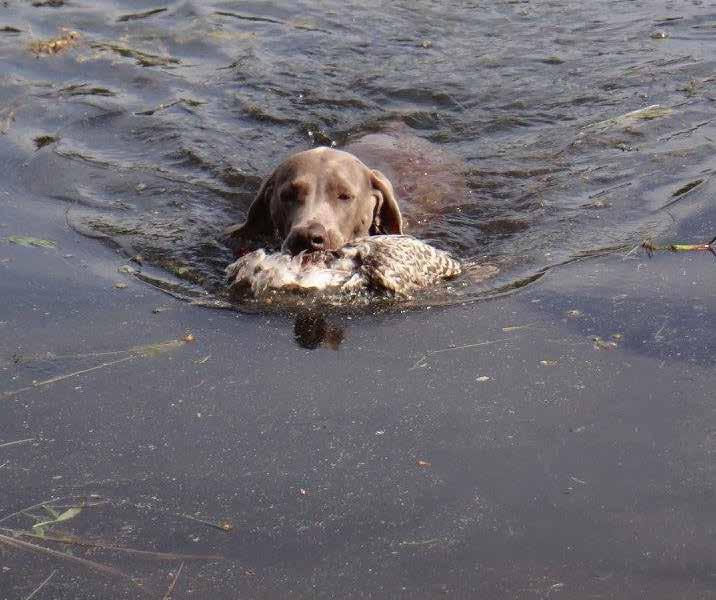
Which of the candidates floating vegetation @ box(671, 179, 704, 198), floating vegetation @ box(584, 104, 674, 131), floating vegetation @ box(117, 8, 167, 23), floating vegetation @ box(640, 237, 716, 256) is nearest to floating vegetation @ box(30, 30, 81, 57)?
floating vegetation @ box(117, 8, 167, 23)

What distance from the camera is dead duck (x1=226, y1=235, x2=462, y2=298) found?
18.6 feet

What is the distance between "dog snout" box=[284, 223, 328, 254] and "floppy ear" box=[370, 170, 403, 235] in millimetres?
943

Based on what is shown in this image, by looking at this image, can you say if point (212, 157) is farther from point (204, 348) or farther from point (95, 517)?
point (95, 517)

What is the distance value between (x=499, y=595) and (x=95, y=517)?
1392 millimetres

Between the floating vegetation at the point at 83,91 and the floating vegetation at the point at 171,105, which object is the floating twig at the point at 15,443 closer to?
the floating vegetation at the point at 171,105

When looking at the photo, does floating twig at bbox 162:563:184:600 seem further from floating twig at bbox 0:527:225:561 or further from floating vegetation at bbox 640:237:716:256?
floating vegetation at bbox 640:237:716:256

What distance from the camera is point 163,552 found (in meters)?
3.73

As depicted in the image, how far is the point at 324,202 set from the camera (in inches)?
261

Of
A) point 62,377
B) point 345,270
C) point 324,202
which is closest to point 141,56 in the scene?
point 324,202

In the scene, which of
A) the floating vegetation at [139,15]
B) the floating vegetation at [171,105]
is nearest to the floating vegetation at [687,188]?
the floating vegetation at [171,105]

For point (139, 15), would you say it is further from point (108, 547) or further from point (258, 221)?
point (108, 547)

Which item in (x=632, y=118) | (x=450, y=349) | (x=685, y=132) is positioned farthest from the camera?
(x=632, y=118)

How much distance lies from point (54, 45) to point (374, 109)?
315 centimetres

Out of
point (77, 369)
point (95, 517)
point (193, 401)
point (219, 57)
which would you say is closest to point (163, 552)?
point (95, 517)
